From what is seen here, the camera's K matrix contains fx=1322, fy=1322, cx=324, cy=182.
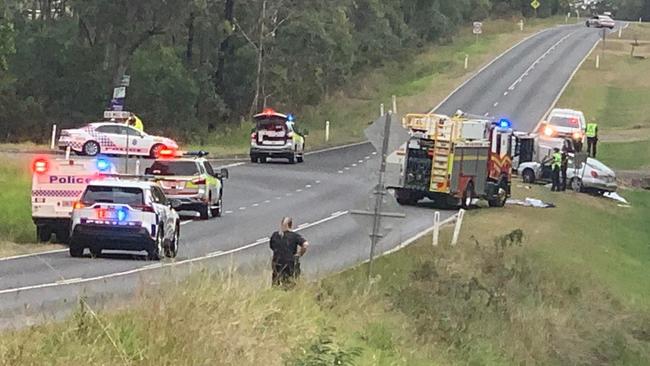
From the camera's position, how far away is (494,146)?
4025 cm

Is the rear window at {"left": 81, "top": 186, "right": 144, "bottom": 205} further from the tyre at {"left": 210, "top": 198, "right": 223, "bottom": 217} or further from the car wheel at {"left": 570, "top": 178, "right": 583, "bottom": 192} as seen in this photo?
the car wheel at {"left": 570, "top": 178, "right": 583, "bottom": 192}

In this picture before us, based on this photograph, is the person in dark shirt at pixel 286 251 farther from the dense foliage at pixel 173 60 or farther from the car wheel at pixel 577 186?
the dense foliage at pixel 173 60

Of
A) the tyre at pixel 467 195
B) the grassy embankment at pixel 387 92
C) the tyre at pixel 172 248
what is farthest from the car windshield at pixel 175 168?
the tyre at pixel 467 195

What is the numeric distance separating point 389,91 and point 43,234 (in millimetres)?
55156

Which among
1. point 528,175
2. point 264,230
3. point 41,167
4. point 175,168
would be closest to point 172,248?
point 41,167

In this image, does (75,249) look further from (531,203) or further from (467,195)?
(531,203)

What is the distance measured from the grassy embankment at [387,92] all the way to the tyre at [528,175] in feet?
45.1

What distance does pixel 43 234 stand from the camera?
2878cm

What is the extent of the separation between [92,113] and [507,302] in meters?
48.2

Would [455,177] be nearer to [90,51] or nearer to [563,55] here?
[90,51]

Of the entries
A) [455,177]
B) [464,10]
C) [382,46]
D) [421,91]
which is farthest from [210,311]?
[464,10]

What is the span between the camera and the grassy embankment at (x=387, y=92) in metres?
62.5

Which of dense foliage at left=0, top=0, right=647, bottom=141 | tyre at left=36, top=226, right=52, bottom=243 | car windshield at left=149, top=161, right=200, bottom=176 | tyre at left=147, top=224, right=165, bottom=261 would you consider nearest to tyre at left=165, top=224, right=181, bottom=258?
tyre at left=147, top=224, right=165, bottom=261

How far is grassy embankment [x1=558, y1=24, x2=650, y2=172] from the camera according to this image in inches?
2468
